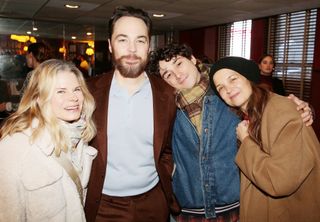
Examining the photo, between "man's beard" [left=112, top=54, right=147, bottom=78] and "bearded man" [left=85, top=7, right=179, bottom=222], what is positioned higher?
"man's beard" [left=112, top=54, right=147, bottom=78]

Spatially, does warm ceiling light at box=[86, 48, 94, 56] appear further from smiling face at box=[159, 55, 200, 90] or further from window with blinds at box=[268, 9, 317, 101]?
smiling face at box=[159, 55, 200, 90]

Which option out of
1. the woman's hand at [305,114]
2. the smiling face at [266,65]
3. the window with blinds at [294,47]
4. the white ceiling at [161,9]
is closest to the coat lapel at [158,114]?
the woman's hand at [305,114]

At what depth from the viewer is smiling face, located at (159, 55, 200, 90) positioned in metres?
2.08

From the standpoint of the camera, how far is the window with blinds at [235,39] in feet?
26.9

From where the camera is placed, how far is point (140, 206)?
1.93 meters

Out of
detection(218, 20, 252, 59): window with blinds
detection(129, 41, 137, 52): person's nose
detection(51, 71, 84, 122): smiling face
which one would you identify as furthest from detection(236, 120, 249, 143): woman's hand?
detection(218, 20, 252, 59): window with blinds

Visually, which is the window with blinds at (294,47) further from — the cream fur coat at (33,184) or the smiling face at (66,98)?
the cream fur coat at (33,184)

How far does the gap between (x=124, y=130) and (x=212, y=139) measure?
0.56m

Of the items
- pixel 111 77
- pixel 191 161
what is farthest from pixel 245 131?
pixel 111 77

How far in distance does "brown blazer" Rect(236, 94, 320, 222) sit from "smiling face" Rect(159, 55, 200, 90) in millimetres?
593

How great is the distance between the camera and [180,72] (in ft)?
6.85

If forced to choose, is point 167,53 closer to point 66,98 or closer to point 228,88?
point 228,88

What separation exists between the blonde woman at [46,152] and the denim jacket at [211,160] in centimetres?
66

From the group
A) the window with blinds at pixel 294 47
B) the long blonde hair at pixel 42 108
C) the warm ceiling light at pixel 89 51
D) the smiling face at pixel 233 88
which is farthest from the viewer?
the warm ceiling light at pixel 89 51
